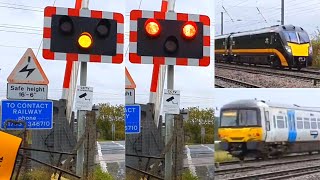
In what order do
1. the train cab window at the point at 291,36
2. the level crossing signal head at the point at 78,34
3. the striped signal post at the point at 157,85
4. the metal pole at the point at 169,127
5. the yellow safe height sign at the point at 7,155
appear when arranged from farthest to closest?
the train cab window at the point at 291,36 < the striped signal post at the point at 157,85 < the metal pole at the point at 169,127 < the level crossing signal head at the point at 78,34 < the yellow safe height sign at the point at 7,155

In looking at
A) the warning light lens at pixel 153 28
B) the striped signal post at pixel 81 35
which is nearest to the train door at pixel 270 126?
the warning light lens at pixel 153 28

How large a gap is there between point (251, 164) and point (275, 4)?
5.42ft

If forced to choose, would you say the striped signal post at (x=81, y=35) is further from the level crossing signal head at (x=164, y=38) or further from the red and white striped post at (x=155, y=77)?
the red and white striped post at (x=155, y=77)

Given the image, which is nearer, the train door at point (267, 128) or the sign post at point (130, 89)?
the sign post at point (130, 89)

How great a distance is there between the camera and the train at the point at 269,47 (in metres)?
4.90

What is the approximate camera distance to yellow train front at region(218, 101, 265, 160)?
465 cm

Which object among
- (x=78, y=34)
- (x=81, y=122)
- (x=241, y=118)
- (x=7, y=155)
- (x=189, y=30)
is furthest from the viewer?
(x=241, y=118)

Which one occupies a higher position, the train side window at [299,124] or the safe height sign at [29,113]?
the safe height sign at [29,113]

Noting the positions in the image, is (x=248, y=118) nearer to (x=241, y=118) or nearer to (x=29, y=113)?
(x=241, y=118)

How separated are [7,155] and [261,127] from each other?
2380mm

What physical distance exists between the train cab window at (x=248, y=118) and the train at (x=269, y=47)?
591 mm

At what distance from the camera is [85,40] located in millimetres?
3906

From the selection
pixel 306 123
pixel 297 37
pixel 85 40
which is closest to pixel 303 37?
pixel 297 37

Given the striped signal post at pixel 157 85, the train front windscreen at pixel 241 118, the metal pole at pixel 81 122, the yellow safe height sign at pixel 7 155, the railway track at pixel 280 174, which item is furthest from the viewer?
the railway track at pixel 280 174
